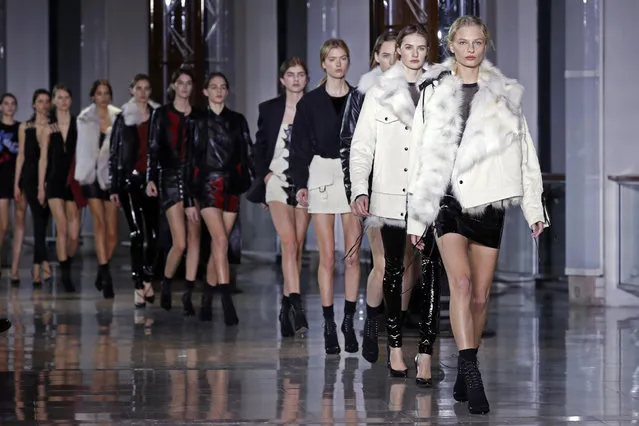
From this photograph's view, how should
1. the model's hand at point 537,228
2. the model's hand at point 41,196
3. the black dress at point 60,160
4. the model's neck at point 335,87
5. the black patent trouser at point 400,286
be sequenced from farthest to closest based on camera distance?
1. the model's hand at point 41,196
2. the black dress at point 60,160
3. the model's neck at point 335,87
4. the black patent trouser at point 400,286
5. the model's hand at point 537,228

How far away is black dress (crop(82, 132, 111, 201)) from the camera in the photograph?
42.2ft

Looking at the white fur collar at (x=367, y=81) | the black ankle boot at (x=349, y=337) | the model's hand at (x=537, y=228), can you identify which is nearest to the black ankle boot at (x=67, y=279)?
the black ankle boot at (x=349, y=337)

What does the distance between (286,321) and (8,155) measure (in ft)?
17.4

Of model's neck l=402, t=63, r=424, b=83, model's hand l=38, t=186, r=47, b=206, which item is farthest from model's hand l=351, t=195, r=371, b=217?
model's hand l=38, t=186, r=47, b=206

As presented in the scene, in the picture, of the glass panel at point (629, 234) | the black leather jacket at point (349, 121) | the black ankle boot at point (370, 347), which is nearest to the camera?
the black leather jacket at point (349, 121)

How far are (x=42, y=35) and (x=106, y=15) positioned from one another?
1.70m

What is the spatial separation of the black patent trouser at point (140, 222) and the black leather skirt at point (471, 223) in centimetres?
536

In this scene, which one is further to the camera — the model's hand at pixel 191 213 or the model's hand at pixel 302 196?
the model's hand at pixel 191 213

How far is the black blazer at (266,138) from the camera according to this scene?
9.86m

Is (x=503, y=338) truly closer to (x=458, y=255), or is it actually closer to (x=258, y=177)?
(x=258, y=177)

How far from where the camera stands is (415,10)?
399 inches

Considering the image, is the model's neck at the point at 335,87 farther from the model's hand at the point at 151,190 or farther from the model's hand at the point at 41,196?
the model's hand at the point at 41,196

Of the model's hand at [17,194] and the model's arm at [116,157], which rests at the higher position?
the model's arm at [116,157]

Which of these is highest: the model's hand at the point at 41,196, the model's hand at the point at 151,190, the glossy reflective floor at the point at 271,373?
the model's hand at the point at 151,190
